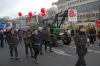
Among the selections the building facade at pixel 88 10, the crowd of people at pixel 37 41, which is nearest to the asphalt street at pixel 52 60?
the crowd of people at pixel 37 41

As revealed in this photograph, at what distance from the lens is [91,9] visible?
111m

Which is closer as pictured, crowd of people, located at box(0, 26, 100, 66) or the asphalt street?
crowd of people, located at box(0, 26, 100, 66)

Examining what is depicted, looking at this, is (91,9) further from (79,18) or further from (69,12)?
(69,12)

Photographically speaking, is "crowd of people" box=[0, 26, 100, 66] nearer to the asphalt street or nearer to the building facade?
the asphalt street

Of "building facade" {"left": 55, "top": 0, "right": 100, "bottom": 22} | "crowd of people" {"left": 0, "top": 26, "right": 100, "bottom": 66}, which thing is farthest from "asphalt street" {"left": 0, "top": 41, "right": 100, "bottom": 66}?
"building facade" {"left": 55, "top": 0, "right": 100, "bottom": 22}

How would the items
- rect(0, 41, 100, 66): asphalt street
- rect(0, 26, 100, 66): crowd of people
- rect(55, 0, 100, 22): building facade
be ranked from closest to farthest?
rect(0, 26, 100, 66): crowd of people
rect(0, 41, 100, 66): asphalt street
rect(55, 0, 100, 22): building facade

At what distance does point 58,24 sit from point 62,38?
1.54 m

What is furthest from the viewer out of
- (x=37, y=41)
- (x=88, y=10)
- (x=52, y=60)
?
(x=88, y=10)

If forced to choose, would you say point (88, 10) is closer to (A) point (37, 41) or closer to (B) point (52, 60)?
(B) point (52, 60)

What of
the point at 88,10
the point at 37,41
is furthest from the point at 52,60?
the point at 88,10

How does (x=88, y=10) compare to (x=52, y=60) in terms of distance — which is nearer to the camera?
(x=52, y=60)

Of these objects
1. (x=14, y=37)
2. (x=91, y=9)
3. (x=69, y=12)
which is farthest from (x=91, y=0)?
(x=14, y=37)

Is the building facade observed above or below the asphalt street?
above

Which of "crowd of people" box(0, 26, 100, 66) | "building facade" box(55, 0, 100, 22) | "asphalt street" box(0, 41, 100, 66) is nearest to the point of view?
"crowd of people" box(0, 26, 100, 66)
